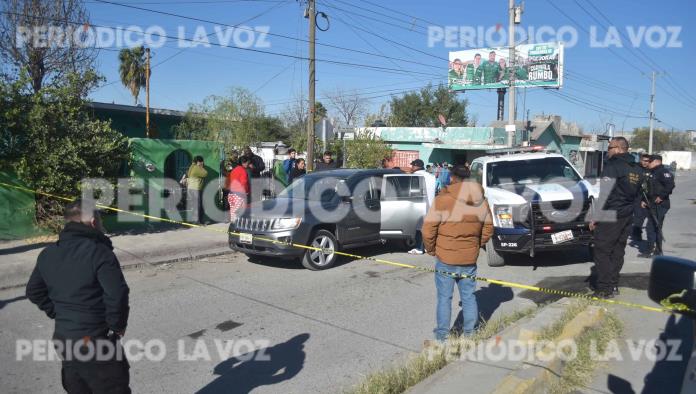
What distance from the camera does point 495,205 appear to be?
867 centimetres

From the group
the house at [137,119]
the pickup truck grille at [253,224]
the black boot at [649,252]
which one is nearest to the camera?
the pickup truck grille at [253,224]

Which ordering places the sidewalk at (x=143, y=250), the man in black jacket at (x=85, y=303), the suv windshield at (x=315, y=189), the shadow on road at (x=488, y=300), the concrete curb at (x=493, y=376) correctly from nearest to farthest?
1. the man in black jacket at (x=85, y=303)
2. the concrete curb at (x=493, y=376)
3. the shadow on road at (x=488, y=300)
4. the sidewalk at (x=143, y=250)
5. the suv windshield at (x=315, y=189)

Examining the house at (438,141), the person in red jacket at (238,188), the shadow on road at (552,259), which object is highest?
the house at (438,141)

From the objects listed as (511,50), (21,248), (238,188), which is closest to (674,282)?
(238,188)

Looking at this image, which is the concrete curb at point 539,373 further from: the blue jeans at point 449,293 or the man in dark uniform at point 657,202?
the man in dark uniform at point 657,202

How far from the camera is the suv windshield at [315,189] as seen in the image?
9192mm

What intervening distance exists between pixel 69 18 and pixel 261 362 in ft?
45.1

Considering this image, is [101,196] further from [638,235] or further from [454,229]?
[638,235]

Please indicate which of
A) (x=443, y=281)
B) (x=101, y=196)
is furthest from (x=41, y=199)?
(x=443, y=281)

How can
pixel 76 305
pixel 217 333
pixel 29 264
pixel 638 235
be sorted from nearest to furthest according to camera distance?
pixel 76 305
pixel 217 333
pixel 29 264
pixel 638 235

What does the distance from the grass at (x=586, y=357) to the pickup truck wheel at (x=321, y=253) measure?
4.37 m

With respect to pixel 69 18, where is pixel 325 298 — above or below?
below

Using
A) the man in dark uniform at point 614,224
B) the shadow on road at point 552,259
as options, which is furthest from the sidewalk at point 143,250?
the man in dark uniform at point 614,224

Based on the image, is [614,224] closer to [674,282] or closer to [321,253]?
[321,253]
